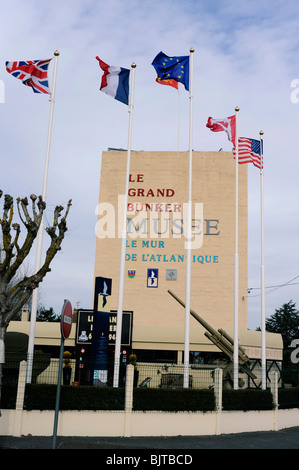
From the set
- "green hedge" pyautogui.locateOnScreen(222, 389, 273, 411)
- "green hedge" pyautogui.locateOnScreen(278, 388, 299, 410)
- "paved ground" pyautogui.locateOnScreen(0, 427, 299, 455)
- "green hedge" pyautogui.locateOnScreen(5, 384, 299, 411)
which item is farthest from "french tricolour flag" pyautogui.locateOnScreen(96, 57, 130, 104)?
"green hedge" pyautogui.locateOnScreen(278, 388, 299, 410)

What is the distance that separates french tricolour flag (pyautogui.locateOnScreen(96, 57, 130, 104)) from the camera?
20.7 m

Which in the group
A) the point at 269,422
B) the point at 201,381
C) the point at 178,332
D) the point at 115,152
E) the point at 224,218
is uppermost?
the point at 115,152

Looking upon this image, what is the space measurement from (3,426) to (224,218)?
2565 cm

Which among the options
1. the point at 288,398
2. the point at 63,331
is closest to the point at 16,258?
the point at 63,331

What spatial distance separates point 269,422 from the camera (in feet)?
69.3

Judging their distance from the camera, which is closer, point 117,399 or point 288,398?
point 117,399

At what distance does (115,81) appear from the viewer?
21.0 meters

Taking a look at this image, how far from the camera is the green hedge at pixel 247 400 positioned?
64.1 ft

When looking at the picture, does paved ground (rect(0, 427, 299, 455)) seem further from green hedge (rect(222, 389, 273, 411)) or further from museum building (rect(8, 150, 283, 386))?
museum building (rect(8, 150, 283, 386))

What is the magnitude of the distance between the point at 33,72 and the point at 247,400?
15.8 metres

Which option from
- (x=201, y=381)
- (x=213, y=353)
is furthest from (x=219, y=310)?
(x=201, y=381)

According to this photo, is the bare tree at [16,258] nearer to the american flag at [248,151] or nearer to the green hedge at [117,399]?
the green hedge at [117,399]

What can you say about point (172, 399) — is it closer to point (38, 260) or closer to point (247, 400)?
point (247, 400)
